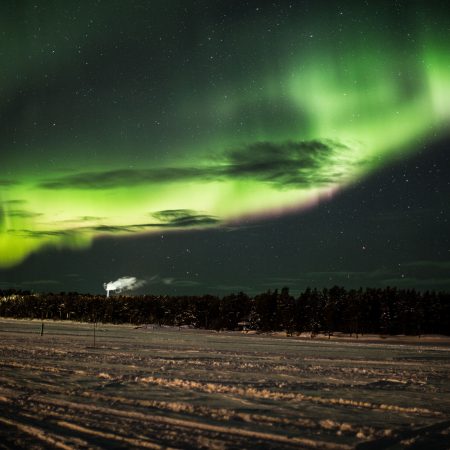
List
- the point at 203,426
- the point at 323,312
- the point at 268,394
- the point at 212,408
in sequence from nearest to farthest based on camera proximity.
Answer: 1. the point at 203,426
2. the point at 212,408
3. the point at 268,394
4. the point at 323,312

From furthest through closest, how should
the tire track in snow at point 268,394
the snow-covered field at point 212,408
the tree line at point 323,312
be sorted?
the tree line at point 323,312 → the tire track in snow at point 268,394 → the snow-covered field at point 212,408

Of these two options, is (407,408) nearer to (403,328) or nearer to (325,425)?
(325,425)

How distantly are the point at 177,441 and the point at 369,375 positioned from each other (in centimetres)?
1546

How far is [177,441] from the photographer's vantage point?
9.70 meters

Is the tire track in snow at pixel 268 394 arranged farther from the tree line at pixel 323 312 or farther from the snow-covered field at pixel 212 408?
the tree line at pixel 323 312

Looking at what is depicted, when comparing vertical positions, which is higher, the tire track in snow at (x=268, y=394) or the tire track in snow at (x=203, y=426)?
the tire track in snow at (x=203, y=426)

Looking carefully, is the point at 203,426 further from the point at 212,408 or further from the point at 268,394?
the point at 268,394

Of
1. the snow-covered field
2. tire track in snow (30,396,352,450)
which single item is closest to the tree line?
the snow-covered field

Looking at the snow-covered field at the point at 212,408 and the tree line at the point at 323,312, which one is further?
the tree line at the point at 323,312

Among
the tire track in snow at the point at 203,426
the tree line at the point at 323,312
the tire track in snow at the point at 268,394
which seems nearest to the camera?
the tire track in snow at the point at 203,426

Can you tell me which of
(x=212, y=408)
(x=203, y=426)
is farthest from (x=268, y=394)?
(x=203, y=426)

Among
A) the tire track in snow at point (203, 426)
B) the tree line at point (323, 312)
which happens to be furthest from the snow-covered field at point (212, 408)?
the tree line at point (323, 312)

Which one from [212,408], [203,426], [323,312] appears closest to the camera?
[203,426]

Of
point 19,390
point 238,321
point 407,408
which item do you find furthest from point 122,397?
point 238,321
